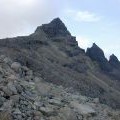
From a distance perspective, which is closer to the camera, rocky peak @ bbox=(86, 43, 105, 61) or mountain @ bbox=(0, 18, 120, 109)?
mountain @ bbox=(0, 18, 120, 109)

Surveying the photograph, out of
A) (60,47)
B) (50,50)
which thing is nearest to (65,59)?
(50,50)

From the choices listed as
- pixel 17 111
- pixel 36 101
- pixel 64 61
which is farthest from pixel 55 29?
pixel 17 111

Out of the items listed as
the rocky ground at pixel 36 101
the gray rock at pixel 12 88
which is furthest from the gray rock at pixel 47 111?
the gray rock at pixel 12 88

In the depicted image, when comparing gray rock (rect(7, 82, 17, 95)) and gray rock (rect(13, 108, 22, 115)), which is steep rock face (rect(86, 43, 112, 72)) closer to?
gray rock (rect(7, 82, 17, 95))

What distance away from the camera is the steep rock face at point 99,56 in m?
59.7

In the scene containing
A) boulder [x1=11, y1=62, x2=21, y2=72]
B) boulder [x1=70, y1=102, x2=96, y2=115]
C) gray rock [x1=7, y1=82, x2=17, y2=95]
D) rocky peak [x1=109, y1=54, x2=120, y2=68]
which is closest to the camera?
gray rock [x1=7, y1=82, x2=17, y2=95]

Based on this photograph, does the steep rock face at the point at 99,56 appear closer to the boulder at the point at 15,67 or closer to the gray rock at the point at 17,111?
the boulder at the point at 15,67

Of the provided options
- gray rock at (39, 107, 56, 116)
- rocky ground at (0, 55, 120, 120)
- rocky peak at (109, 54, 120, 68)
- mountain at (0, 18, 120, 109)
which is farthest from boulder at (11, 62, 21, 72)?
rocky peak at (109, 54, 120, 68)

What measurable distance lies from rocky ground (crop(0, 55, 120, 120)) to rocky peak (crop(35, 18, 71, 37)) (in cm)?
2993

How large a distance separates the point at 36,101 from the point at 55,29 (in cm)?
3794

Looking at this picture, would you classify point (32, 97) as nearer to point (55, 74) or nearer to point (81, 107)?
point (81, 107)

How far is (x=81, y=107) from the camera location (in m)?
22.0

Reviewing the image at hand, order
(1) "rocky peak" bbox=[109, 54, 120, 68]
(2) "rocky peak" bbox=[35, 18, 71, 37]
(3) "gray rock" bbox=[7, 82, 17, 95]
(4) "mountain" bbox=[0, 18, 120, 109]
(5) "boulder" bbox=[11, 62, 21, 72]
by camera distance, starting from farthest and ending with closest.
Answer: (1) "rocky peak" bbox=[109, 54, 120, 68]
(2) "rocky peak" bbox=[35, 18, 71, 37]
(4) "mountain" bbox=[0, 18, 120, 109]
(5) "boulder" bbox=[11, 62, 21, 72]
(3) "gray rock" bbox=[7, 82, 17, 95]

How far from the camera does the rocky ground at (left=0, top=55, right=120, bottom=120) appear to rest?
19047 mm
